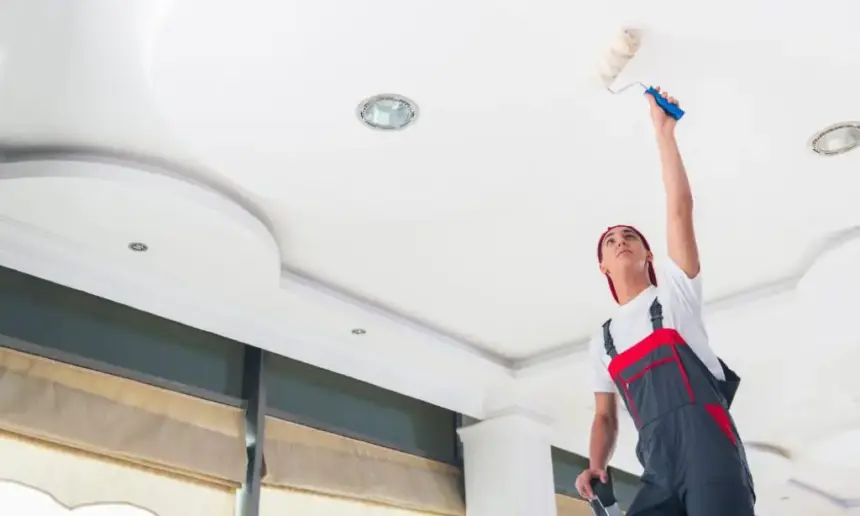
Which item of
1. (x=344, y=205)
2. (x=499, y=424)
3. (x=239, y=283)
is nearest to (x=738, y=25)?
Answer: (x=344, y=205)

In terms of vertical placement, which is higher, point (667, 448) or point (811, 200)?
point (811, 200)

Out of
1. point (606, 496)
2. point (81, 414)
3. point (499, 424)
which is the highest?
point (499, 424)

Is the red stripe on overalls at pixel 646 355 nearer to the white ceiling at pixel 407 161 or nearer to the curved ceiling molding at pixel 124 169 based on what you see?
the white ceiling at pixel 407 161

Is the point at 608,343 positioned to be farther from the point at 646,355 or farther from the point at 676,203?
the point at 676,203

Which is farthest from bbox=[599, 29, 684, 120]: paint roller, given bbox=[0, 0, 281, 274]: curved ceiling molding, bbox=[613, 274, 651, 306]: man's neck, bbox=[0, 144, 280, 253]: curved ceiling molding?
bbox=[0, 144, 280, 253]: curved ceiling molding

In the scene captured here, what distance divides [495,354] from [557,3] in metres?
2.29

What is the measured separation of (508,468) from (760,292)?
155cm

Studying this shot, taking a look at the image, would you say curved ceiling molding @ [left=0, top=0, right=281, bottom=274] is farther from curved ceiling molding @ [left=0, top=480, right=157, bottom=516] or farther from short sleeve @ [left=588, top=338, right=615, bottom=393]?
short sleeve @ [left=588, top=338, right=615, bottom=393]

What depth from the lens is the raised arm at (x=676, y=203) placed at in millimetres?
1435

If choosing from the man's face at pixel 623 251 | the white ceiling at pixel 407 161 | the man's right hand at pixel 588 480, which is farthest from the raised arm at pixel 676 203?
the white ceiling at pixel 407 161

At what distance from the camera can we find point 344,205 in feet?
8.73

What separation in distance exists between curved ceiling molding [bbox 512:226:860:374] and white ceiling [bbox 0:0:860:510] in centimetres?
1

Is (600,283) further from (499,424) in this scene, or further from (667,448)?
(667,448)

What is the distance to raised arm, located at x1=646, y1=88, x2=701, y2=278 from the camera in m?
1.43
